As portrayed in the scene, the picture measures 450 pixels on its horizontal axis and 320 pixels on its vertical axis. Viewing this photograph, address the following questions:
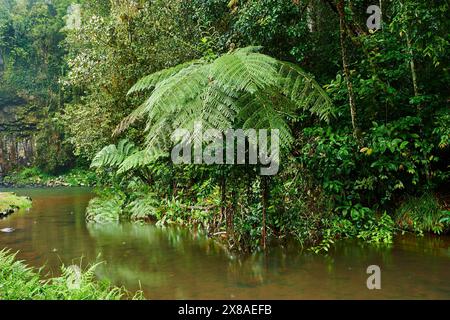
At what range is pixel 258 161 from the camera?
178 inches

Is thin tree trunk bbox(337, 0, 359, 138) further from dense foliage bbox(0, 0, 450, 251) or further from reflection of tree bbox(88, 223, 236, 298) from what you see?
reflection of tree bbox(88, 223, 236, 298)

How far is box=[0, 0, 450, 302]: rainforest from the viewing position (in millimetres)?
3787

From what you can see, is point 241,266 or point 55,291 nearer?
point 55,291

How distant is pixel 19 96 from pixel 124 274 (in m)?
26.3

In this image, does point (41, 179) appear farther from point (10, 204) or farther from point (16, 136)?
point (10, 204)

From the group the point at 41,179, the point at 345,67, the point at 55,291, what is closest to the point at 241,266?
the point at 55,291

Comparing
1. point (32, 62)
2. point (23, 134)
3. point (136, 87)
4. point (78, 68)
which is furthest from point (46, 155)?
point (136, 87)

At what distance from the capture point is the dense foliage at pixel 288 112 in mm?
4094

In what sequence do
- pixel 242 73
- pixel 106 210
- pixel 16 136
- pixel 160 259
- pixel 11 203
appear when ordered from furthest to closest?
pixel 16 136, pixel 11 203, pixel 106 210, pixel 160 259, pixel 242 73

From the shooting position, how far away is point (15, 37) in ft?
93.4

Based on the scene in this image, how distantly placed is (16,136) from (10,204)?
56.6 feet

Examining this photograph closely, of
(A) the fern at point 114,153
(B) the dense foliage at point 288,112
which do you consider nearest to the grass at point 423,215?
(B) the dense foliage at point 288,112

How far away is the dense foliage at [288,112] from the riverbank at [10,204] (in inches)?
99.6

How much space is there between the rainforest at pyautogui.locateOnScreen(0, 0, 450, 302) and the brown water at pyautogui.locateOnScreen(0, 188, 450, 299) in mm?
26
